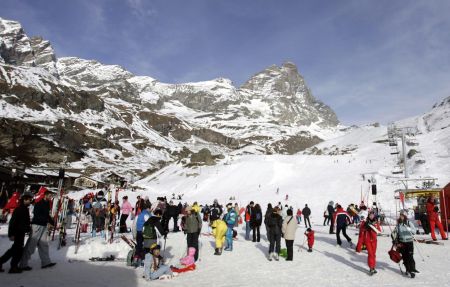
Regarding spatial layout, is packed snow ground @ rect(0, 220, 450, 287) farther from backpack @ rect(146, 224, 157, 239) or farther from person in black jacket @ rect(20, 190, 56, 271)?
backpack @ rect(146, 224, 157, 239)

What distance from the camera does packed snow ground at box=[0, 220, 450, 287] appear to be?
9016mm

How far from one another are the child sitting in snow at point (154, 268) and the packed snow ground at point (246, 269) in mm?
241

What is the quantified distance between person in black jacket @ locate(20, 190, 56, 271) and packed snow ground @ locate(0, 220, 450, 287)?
0.31m

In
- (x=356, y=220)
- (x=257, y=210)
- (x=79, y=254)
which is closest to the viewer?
(x=79, y=254)

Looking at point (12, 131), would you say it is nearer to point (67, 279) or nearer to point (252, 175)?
point (252, 175)

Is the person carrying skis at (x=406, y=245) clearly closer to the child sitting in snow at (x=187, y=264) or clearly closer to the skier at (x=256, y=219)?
the child sitting in snow at (x=187, y=264)

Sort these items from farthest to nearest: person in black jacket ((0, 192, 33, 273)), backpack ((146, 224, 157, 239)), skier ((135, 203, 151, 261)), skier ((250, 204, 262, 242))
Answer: skier ((250, 204, 262, 242)) → skier ((135, 203, 151, 261)) → backpack ((146, 224, 157, 239)) → person in black jacket ((0, 192, 33, 273))

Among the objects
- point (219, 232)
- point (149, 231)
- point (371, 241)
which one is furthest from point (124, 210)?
point (371, 241)

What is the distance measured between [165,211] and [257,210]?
4739mm

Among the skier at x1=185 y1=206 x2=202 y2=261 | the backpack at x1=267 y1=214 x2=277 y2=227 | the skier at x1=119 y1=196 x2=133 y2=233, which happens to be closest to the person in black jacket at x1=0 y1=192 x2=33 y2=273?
the skier at x1=185 y1=206 x2=202 y2=261

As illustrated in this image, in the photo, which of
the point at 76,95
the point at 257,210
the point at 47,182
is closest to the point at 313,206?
the point at 257,210

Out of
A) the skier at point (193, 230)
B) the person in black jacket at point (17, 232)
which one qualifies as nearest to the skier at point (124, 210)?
the skier at point (193, 230)

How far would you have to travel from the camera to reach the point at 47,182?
175 ft

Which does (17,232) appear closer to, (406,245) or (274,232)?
(274,232)
